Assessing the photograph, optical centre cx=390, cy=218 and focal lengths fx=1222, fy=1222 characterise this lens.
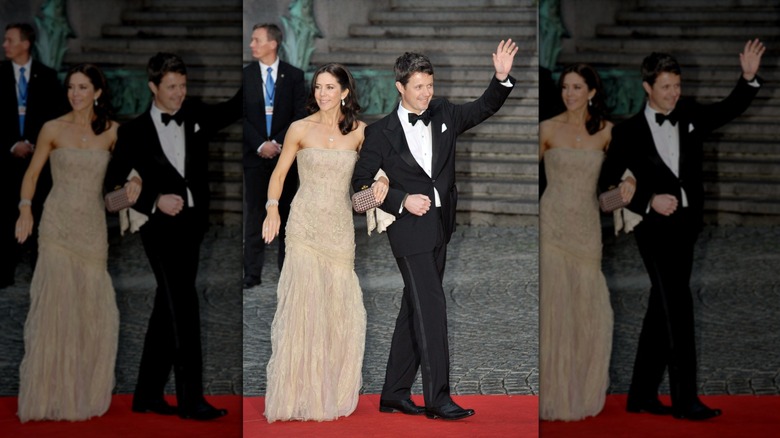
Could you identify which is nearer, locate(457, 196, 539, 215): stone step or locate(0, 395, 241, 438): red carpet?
locate(0, 395, 241, 438): red carpet

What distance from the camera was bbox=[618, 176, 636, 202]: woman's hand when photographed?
4.04 m

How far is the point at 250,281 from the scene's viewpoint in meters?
Answer: 6.54

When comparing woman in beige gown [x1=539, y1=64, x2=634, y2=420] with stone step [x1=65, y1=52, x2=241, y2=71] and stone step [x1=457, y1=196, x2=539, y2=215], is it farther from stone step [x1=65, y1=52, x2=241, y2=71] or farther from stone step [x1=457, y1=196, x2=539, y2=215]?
stone step [x1=457, y1=196, x2=539, y2=215]

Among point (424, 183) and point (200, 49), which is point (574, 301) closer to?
point (200, 49)

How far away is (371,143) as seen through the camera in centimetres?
552

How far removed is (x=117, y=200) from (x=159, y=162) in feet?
0.69

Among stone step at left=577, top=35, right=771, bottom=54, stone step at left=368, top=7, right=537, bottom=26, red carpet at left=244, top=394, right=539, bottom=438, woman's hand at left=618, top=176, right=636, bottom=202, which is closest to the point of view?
stone step at left=577, top=35, right=771, bottom=54

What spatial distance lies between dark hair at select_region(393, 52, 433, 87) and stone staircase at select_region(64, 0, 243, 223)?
128 cm

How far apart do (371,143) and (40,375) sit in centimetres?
181

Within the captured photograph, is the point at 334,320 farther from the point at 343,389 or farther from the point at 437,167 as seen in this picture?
the point at 437,167

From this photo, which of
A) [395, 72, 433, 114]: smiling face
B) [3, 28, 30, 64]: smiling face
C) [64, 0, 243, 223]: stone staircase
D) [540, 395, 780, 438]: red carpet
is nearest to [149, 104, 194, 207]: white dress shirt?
[64, 0, 243, 223]: stone staircase

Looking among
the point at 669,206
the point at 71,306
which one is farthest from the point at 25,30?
the point at 669,206

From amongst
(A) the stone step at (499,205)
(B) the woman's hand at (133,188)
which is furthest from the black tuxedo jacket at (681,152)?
(A) the stone step at (499,205)

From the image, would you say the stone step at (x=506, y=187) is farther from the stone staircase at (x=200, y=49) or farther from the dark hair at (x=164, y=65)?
the dark hair at (x=164, y=65)
